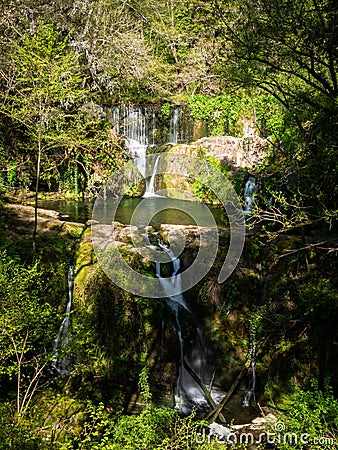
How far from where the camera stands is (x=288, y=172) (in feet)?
17.0

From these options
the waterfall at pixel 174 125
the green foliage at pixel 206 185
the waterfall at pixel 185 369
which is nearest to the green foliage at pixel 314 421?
the waterfall at pixel 185 369

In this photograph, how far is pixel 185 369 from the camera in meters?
6.66

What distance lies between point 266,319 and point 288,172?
6.32ft

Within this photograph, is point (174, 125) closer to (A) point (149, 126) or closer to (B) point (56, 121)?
(A) point (149, 126)

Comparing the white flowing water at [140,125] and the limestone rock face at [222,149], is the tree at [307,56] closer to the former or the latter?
the limestone rock face at [222,149]

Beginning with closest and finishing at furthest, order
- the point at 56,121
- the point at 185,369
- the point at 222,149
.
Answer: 1. the point at 185,369
2. the point at 56,121
3. the point at 222,149

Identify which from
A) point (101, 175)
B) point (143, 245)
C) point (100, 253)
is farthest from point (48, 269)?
point (101, 175)

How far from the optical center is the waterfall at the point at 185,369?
6301 millimetres

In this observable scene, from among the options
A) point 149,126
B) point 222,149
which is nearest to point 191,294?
point 222,149

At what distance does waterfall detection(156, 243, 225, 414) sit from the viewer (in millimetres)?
6301

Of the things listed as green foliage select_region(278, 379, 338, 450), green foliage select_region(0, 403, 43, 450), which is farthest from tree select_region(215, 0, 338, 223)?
green foliage select_region(0, 403, 43, 450)

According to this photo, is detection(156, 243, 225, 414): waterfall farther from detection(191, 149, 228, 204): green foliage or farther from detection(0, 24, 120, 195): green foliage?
detection(191, 149, 228, 204): green foliage

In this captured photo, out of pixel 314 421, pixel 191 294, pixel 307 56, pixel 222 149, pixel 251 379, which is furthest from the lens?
pixel 222 149

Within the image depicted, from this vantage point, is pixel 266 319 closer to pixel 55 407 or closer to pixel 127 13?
pixel 55 407
